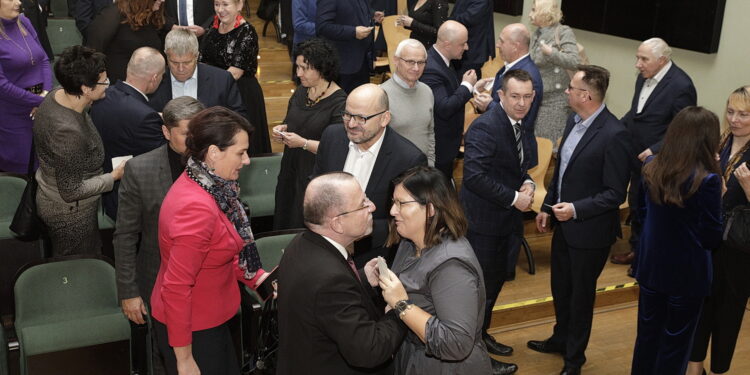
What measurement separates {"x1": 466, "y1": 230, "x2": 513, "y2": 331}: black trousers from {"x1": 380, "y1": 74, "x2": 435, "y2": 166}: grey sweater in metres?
0.71

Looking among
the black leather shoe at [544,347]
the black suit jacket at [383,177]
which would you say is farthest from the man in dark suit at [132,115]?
the black leather shoe at [544,347]

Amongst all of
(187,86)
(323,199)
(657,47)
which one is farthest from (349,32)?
(323,199)

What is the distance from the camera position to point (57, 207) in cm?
387

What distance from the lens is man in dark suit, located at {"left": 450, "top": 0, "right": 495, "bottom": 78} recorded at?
6.76 meters

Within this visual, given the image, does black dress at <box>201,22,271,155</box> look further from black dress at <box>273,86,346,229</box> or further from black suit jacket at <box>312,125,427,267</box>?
black suit jacket at <box>312,125,427,267</box>

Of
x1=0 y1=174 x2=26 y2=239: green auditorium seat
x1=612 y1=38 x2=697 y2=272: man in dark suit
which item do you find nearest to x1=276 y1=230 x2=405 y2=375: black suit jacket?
x1=0 y1=174 x2=26 y2=239: green auditorium seat

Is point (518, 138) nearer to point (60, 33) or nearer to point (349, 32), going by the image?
point (349, 32)

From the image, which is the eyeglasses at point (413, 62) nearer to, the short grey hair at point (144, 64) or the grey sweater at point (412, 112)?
the grey sweater at point (412, 112)

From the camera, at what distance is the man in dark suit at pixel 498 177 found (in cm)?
415

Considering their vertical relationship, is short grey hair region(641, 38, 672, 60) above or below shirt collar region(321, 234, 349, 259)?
above

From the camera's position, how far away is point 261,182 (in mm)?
5410

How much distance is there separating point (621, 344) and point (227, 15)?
3.34 meters

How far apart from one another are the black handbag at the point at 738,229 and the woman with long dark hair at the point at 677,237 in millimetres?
281

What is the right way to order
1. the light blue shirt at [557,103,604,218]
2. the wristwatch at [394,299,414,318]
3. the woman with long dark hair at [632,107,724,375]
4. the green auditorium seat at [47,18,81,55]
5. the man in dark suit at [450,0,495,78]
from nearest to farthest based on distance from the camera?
1. the wristwatch at [394,299,414,318]
2. the woman with long dark hair at [632,107,724,375]
3. the light blue shirt at [557,103,604,218]
4. the man in dark suit at [450,0,495,78]
5. the green auditorium seat at [47,18,81,55]
